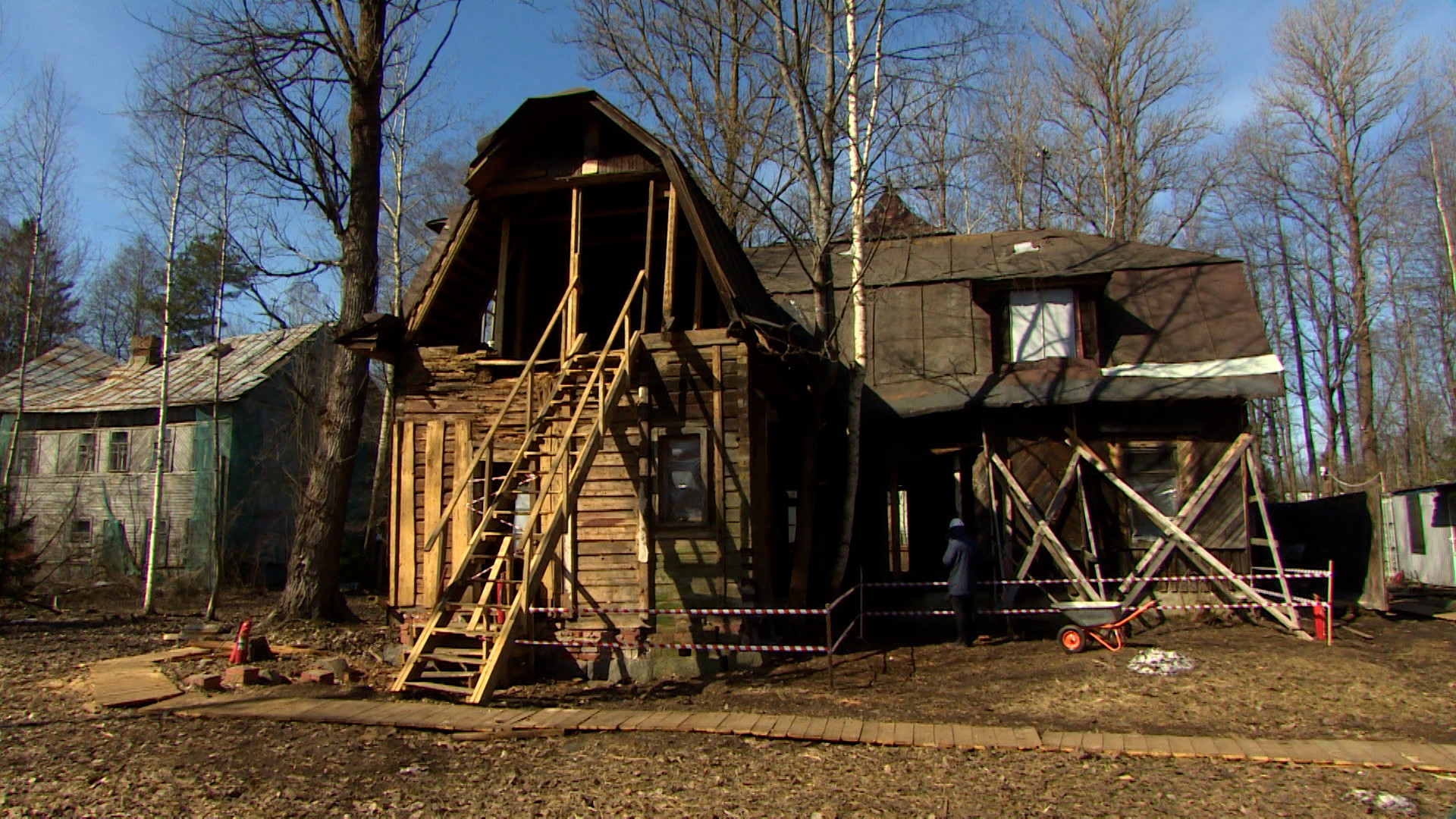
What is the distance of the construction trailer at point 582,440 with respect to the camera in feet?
35.7

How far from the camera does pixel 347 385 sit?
14.3 metres

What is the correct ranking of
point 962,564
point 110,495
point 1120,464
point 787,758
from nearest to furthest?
point 787,758, point 962,564, point 1120,464, point 110,495

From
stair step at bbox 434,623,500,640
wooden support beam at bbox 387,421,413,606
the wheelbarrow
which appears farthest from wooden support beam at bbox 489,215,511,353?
the wheelbarrow

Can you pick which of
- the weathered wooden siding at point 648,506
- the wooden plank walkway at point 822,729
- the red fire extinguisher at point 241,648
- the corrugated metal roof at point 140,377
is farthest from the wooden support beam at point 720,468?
the corrugated metal roof at point 140,377

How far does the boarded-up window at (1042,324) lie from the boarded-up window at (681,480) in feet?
24.6

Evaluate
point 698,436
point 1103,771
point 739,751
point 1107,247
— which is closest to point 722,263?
point 698,436

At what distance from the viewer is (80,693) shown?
30.3 feet

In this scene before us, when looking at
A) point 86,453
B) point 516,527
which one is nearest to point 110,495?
point 86,453

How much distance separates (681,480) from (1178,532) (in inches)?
315

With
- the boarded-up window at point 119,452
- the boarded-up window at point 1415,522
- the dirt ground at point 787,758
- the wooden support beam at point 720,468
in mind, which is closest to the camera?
the dirt ground at point 787,758

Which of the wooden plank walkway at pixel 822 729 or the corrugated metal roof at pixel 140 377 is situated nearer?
the wooden plank walkway at pixel 822 729

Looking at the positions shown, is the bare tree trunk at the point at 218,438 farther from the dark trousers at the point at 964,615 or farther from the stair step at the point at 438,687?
the dark trousers at the point at 964,615

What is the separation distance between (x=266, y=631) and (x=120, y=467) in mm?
17884

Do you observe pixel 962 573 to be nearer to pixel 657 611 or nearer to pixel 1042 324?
pixel 657 611
